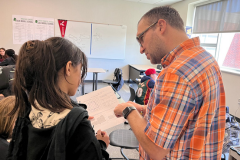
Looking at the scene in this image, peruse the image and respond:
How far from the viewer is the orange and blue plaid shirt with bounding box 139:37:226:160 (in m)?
0.61

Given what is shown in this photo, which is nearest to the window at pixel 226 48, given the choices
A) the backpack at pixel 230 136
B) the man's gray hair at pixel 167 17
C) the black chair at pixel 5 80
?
the backpack at pixel 230 136

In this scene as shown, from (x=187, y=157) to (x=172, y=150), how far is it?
69 mm

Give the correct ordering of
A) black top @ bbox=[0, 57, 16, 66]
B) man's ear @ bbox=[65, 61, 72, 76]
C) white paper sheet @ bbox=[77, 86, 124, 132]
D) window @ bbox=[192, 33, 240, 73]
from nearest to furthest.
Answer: man's ear @ bbox=[65, 61, 72, 76] → white paper sheet @ bbox=[77, 86, 124, 132] → black top @ bbox=[0, 57, 16, 66] → window @ bbox=[192, 33, 240, 73]

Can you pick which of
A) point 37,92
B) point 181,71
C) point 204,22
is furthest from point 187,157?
point 204,22

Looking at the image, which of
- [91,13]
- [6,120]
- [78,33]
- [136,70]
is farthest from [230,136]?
[91,13]

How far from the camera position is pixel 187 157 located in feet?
2.26

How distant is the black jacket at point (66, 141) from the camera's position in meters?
0.56

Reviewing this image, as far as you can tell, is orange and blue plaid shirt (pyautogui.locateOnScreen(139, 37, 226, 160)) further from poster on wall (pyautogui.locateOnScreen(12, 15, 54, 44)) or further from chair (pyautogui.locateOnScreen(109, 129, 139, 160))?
poster on wall (pyautogui.locateOnScreen(12, 15, 54, 44))

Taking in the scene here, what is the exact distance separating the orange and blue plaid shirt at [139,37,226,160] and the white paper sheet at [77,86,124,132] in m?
0.40

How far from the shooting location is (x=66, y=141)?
1.86 feet

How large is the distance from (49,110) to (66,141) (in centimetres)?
15

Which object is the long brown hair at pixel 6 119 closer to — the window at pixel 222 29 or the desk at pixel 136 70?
the desk at pixel 136 70

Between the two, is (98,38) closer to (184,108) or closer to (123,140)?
(123,140)

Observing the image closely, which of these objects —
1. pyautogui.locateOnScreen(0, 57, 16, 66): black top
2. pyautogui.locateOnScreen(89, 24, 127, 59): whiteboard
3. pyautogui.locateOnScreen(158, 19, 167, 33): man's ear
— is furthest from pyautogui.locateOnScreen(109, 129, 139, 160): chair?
pyautogui.locateOnScreen(89, 24, 127, 59): whiteboard
